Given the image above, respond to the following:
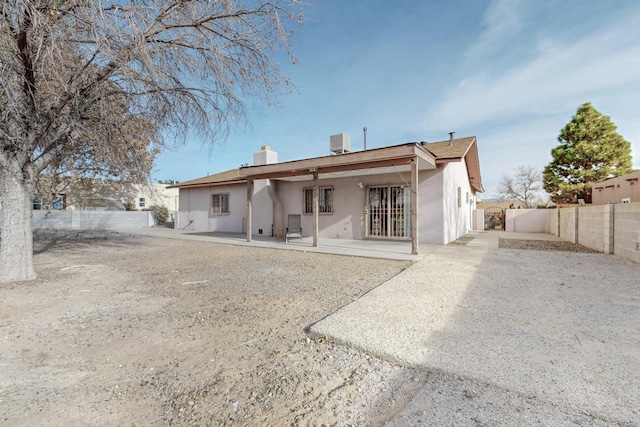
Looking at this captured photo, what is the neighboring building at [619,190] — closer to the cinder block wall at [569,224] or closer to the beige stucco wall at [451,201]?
the cinder block wall at [569,224]

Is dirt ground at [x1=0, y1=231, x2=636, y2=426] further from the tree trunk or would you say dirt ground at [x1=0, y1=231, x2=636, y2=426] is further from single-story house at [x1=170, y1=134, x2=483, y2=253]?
single-story house at [x1=170, y1=134, x2=483, y2=253]

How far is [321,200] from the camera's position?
12109 mm

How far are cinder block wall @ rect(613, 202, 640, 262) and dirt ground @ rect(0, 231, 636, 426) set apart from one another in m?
6.54

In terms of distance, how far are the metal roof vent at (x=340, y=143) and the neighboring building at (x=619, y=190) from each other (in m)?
14.0

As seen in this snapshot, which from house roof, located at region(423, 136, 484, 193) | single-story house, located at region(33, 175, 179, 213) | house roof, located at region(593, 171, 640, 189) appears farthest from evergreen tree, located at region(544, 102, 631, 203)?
single-story house, located at region(33, 175, 179, 213)

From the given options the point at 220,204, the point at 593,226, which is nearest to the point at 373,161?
the point at 593,226

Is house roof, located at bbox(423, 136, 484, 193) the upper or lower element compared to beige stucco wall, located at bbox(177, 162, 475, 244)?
upper

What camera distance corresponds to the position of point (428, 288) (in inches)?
172

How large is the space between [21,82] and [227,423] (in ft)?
19.4

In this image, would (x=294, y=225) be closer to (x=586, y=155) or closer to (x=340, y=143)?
(x=340, y=143)

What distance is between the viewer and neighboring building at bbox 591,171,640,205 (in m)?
13.5

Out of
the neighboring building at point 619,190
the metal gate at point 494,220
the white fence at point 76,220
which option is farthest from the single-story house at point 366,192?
the white fence at point 76,220

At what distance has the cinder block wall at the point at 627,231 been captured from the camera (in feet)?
20.3

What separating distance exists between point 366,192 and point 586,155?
663 inches
